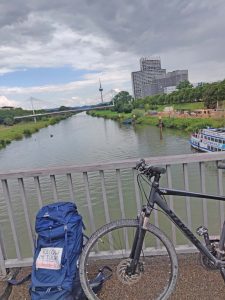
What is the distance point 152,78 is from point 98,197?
105 metres

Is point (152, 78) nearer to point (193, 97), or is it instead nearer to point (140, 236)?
point (193, 97)

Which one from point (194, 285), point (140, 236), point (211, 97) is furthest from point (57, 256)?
point (211, 97)

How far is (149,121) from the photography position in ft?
148

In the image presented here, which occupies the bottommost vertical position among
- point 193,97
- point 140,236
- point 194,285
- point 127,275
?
point 193,97

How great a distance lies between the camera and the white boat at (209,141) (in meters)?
19.0

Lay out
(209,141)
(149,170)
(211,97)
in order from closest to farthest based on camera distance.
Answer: (149,170), (209,141), (211,97)

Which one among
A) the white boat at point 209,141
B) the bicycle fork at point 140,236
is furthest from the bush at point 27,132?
the bicycle fork at point 140,236

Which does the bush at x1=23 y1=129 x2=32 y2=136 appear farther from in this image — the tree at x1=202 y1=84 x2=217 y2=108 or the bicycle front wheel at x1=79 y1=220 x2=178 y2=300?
the bicycle front wheel at x1=79 y1=220 x2=178 y2=300

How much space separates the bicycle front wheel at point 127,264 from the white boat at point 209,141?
55.1 ft

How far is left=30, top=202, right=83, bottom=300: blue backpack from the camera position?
1.91 meters

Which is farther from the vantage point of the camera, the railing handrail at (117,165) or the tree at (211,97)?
the tree at (211,97)

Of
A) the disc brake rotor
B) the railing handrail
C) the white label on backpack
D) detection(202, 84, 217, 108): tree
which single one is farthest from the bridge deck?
detection(202, 84, 217, 108): tree

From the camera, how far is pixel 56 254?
6.43 feet

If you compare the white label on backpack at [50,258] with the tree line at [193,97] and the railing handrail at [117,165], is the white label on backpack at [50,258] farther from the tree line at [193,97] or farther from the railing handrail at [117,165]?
the tree line at [193,97]
